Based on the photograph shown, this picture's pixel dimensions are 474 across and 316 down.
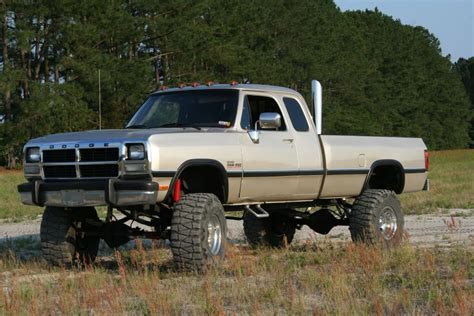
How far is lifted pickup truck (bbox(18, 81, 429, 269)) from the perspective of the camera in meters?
9.28

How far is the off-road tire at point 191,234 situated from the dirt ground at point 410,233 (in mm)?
2490

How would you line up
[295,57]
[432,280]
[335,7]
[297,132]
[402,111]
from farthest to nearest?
[402,111] < [335,7] < [295,57] < [297,132] < [432,280]

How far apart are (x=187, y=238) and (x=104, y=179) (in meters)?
1.04

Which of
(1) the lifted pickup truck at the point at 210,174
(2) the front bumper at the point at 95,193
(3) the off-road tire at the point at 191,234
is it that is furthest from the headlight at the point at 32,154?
(3) the off-road tire at the point at 191,234

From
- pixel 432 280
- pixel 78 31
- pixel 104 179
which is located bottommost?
pixel 432 280

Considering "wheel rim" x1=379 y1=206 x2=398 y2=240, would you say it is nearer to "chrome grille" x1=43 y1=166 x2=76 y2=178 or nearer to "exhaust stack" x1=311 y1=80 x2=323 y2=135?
"exhaust stack" x1=311 y1=80 x2=323 y2=135

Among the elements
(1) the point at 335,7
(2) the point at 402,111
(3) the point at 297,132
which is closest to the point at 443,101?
(2) the point at 402,111

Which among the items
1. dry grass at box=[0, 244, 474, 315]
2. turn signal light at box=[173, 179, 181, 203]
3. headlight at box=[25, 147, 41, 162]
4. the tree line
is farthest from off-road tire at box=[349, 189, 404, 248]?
the tree line

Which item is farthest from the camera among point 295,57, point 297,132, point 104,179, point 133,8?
point 295,57

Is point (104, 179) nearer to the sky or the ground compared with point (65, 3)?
nearer to the ground

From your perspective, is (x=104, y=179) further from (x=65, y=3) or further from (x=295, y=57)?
(x=295, y=57)

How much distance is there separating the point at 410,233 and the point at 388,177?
215 centimetres

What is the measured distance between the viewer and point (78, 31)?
1822 inches

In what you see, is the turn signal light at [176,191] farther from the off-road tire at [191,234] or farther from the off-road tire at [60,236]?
the off-road tire at [60,236]
